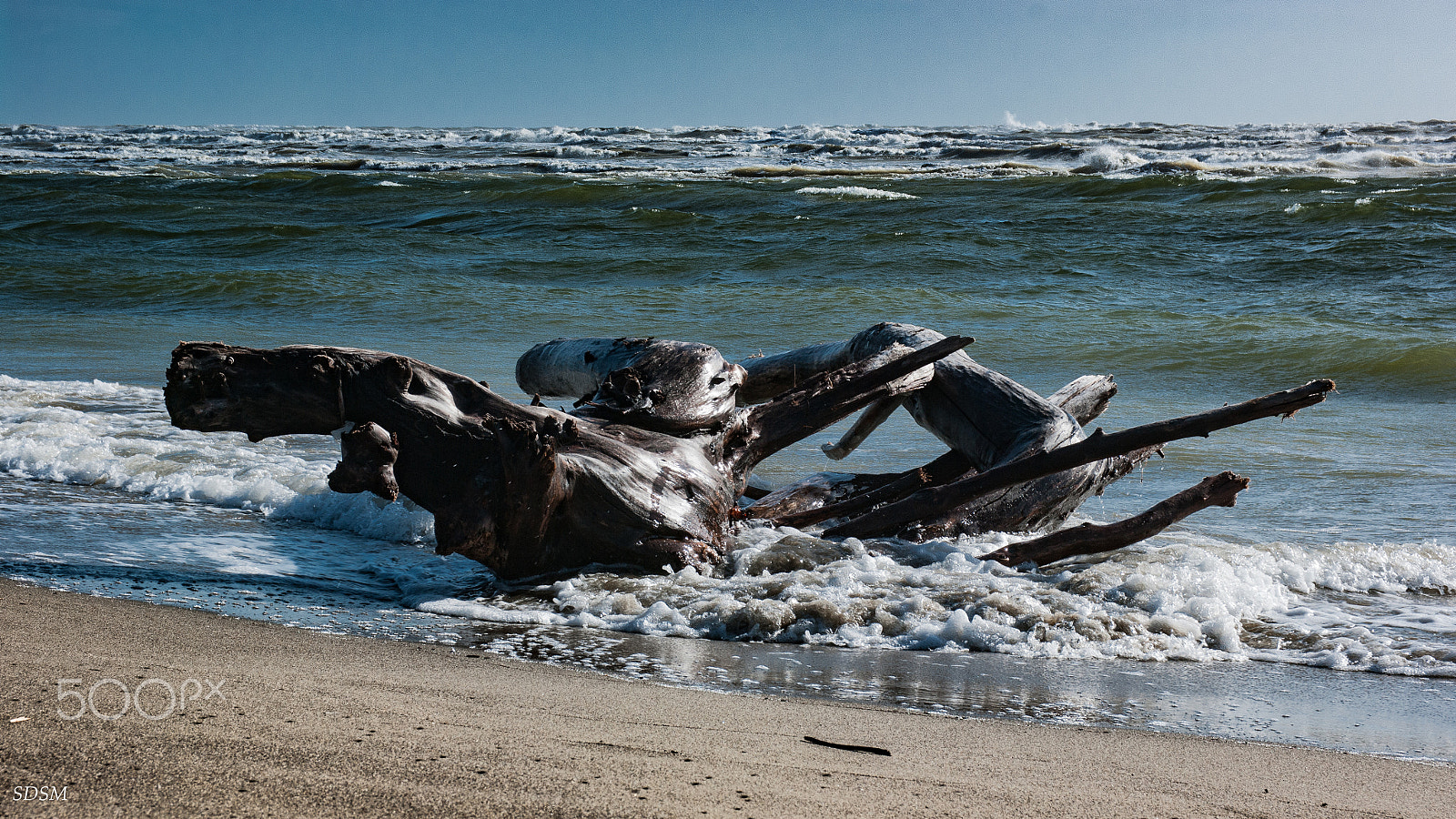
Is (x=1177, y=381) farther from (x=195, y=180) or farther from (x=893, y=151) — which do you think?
(x=893, y=151)

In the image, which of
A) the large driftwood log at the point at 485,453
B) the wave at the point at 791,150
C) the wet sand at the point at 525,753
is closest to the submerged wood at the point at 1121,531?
the large driftwood log at the point at 485,453

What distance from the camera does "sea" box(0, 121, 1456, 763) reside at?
2889 mm

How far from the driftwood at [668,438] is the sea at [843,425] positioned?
14 centimetres

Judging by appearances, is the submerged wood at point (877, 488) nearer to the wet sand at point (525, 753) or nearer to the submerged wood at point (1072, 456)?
the submerged wood at point (1072, 456)

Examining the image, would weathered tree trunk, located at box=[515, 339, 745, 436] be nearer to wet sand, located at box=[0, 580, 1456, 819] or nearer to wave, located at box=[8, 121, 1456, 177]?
wet sand, located at box=[0, 580, 1456, 819]

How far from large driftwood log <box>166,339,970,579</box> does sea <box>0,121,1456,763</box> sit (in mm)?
152

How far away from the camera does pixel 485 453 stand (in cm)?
292

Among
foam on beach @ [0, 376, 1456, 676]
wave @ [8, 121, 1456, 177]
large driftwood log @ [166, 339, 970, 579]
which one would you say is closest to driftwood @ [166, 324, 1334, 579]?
large driftwood log @ [166, 339, 970, 579]

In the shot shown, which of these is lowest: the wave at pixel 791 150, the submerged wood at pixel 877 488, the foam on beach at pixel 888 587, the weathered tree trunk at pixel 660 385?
the foam on beach at pixel 888 587

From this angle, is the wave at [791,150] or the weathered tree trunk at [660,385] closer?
the weathered tree trunk at [660,385]

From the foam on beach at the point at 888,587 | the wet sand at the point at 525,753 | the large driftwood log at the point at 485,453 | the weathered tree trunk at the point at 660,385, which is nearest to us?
the wet sand at the point at 525,753

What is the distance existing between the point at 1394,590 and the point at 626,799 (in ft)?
10.5

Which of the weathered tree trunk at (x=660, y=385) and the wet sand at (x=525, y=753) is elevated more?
the weathered tree trunk at (x=660, y=385)

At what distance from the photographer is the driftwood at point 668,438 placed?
2922mm
